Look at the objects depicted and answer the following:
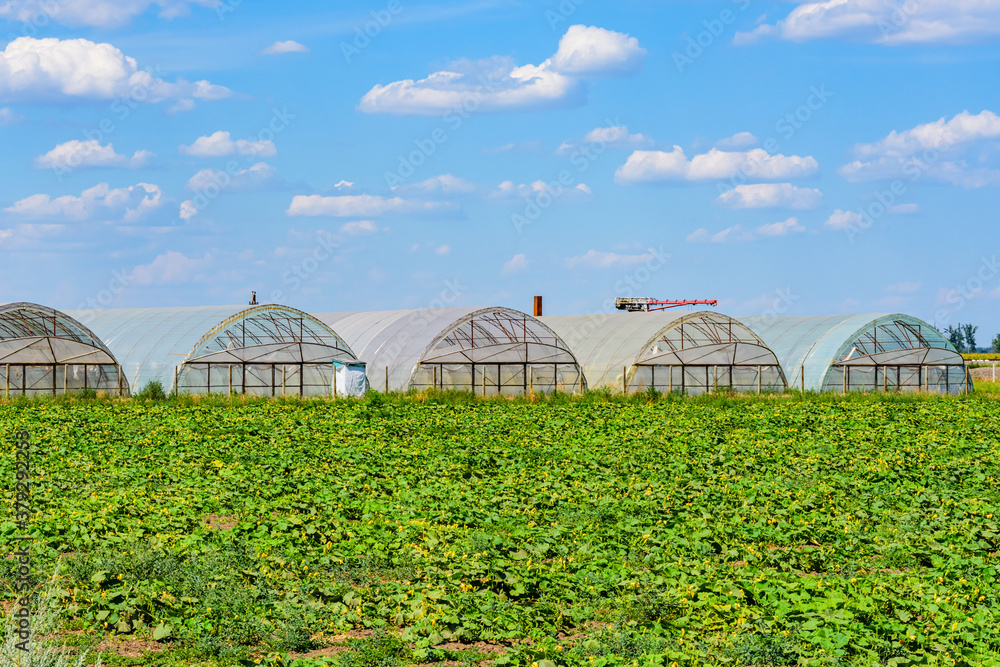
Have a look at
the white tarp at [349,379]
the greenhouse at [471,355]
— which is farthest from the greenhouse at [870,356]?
the white tarp at [349,379]

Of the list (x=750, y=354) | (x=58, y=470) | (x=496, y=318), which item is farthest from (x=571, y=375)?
(x=58, y=470)

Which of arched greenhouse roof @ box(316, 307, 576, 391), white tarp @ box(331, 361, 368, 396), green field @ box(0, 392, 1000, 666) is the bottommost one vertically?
green field @ box(0, 392, 1000, 666)

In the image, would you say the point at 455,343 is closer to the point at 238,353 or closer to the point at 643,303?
the point at 238,353

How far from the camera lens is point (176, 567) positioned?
1199cm

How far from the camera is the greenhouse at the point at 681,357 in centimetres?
4525

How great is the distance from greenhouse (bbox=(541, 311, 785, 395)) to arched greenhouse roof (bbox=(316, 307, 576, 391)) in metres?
2.42

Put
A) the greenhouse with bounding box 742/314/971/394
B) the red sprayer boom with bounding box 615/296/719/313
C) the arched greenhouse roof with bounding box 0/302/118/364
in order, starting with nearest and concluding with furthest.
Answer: the arched greenhouse roof with bounding box 0/302/118/364 < the greenhouse with bounding box 742/314/971/394 < the red sprayer boom with bounding box 615/296/719/313

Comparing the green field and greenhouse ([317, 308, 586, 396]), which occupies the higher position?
greenhouse ([317, 308, 586, 396])

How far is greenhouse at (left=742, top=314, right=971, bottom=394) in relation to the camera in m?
47.8

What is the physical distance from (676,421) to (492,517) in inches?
577

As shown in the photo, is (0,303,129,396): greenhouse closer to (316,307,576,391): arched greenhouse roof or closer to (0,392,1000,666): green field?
(316,307,576,391): arched greenhouse roof

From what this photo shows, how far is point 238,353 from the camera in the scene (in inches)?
1626

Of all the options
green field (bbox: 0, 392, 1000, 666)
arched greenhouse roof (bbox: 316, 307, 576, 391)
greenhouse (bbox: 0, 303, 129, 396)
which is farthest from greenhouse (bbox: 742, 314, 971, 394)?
greenhouse (bbox: 0, 303, 129, 396)

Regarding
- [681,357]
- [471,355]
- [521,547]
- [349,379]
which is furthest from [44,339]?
[521,547]
